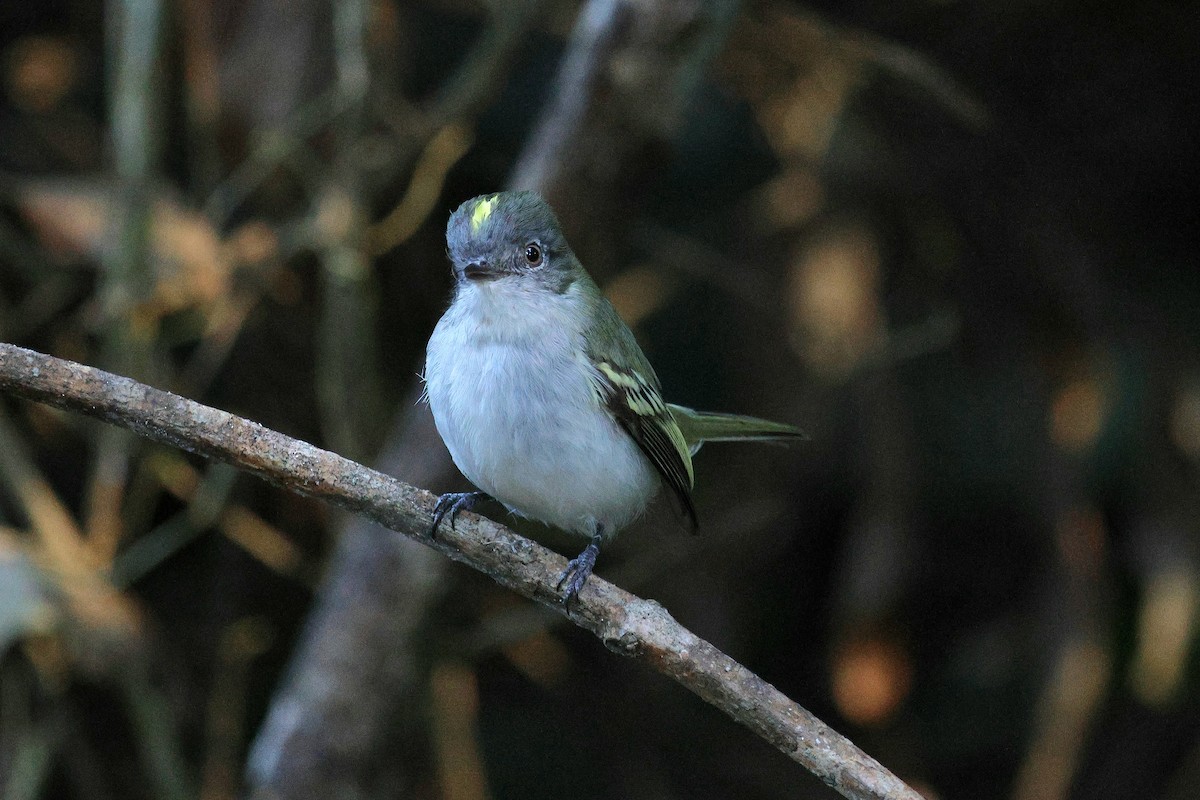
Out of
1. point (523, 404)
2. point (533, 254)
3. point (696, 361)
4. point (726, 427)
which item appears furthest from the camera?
point (696, 361)

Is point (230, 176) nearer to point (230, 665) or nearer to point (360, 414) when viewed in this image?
point (360, 414)

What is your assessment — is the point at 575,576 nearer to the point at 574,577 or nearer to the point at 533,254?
the point at 574,577

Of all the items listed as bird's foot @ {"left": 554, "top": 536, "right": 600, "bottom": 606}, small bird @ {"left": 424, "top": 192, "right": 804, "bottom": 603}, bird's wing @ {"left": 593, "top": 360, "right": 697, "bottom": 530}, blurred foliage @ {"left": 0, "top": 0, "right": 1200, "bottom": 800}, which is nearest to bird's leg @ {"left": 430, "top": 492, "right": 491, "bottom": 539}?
small bird @ {"left": 424, "top": 192, "right": 804, "bottom": 603}

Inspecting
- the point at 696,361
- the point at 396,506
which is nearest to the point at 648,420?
the point at 396,506

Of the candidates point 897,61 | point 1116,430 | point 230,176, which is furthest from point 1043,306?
point 230,176

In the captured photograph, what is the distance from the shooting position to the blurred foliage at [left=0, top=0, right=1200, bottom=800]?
395cm

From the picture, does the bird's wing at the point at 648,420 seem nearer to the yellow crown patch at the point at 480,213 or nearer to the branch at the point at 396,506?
the yellow crown patch at the point at 480,213

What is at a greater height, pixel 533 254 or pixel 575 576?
pixel 533 254

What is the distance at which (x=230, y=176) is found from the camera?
4301mm

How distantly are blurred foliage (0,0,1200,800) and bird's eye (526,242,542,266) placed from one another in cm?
116

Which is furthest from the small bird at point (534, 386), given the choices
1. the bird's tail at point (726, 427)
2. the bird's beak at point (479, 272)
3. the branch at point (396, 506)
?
the bird's tail at point (726, 427)

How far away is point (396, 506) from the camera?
2.13m

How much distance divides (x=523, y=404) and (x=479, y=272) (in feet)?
0.98

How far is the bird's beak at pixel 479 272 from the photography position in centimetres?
257
